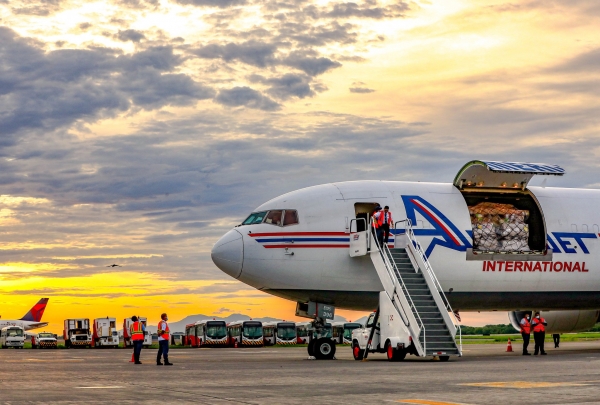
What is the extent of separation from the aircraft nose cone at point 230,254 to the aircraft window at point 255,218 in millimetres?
880

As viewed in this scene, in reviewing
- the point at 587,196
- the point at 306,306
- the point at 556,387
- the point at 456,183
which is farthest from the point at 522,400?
the point at 587,196

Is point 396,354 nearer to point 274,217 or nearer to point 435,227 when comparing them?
point 435,227

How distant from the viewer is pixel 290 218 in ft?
96.9

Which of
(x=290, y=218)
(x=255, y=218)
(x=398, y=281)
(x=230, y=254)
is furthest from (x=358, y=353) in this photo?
(x=255, y=218)

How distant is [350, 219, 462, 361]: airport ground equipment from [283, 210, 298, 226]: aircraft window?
207 cm

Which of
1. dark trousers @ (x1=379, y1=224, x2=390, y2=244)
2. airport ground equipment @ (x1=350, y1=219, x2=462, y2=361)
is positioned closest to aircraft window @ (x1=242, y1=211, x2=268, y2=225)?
airport ground equipment @ (x1=350, y1=219, x2=462, y2=361)

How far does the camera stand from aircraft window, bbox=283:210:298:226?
2947 cm

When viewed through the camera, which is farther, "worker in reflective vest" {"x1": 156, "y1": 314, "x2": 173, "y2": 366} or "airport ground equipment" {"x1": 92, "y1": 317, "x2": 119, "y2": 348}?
"airport ground equipment" {"x1": 92, "y1": 317, "x2": 119, "y2": 348}

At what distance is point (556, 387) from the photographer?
15516 mm

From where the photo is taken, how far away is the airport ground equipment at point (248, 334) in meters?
Result: 77.1

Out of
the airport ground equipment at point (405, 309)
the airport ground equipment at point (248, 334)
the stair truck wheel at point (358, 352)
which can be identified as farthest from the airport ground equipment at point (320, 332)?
the airport ground equipment at point (248, 334)

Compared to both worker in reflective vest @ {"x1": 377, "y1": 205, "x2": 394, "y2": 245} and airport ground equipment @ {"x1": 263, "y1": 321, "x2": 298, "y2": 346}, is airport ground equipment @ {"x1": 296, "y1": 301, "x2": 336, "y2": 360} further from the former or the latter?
airport ground equipment @ {"x1": 263, "y1": 321, "x2": 298, "y2": 346}

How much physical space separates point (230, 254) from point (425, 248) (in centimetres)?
689

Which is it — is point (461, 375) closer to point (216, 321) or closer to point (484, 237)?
point (484, 237)
